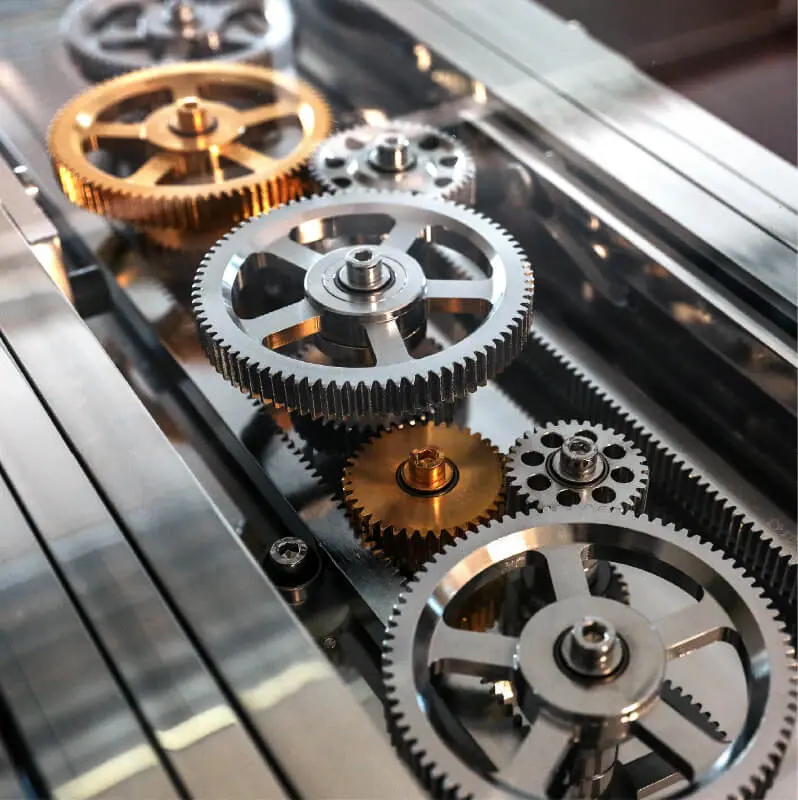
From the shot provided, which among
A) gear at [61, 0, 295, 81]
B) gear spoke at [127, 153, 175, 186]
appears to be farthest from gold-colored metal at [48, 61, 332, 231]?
gear at [61, 0, 295, 81]

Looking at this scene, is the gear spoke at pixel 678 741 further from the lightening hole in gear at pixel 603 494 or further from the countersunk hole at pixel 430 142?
the countersunk hole at pixel 430 142

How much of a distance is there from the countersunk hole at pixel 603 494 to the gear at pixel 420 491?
4.9 inches

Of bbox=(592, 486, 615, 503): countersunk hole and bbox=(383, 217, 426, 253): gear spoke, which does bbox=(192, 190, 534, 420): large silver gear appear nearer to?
bbox=(383, 217, 426, 253): gear spoke

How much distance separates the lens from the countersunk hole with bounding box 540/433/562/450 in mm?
1394

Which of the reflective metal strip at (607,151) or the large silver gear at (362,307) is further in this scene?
the reflective metal strip at (607,151)

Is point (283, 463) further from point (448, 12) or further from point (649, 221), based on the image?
point (448, 12)

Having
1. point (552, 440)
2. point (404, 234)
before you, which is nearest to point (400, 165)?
point (404, 234)

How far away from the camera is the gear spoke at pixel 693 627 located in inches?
43.8

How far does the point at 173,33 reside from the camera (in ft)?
7.74

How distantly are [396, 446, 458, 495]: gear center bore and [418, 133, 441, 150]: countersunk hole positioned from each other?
689 millimetres

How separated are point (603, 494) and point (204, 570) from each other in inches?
18.7

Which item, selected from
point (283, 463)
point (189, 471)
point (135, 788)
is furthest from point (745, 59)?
point (135, 788)

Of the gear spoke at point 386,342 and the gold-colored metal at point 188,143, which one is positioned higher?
the gold-colored metal at point 188,143

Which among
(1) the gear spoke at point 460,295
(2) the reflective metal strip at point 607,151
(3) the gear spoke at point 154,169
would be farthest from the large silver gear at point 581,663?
(3) the gear spoke at point 154,169
